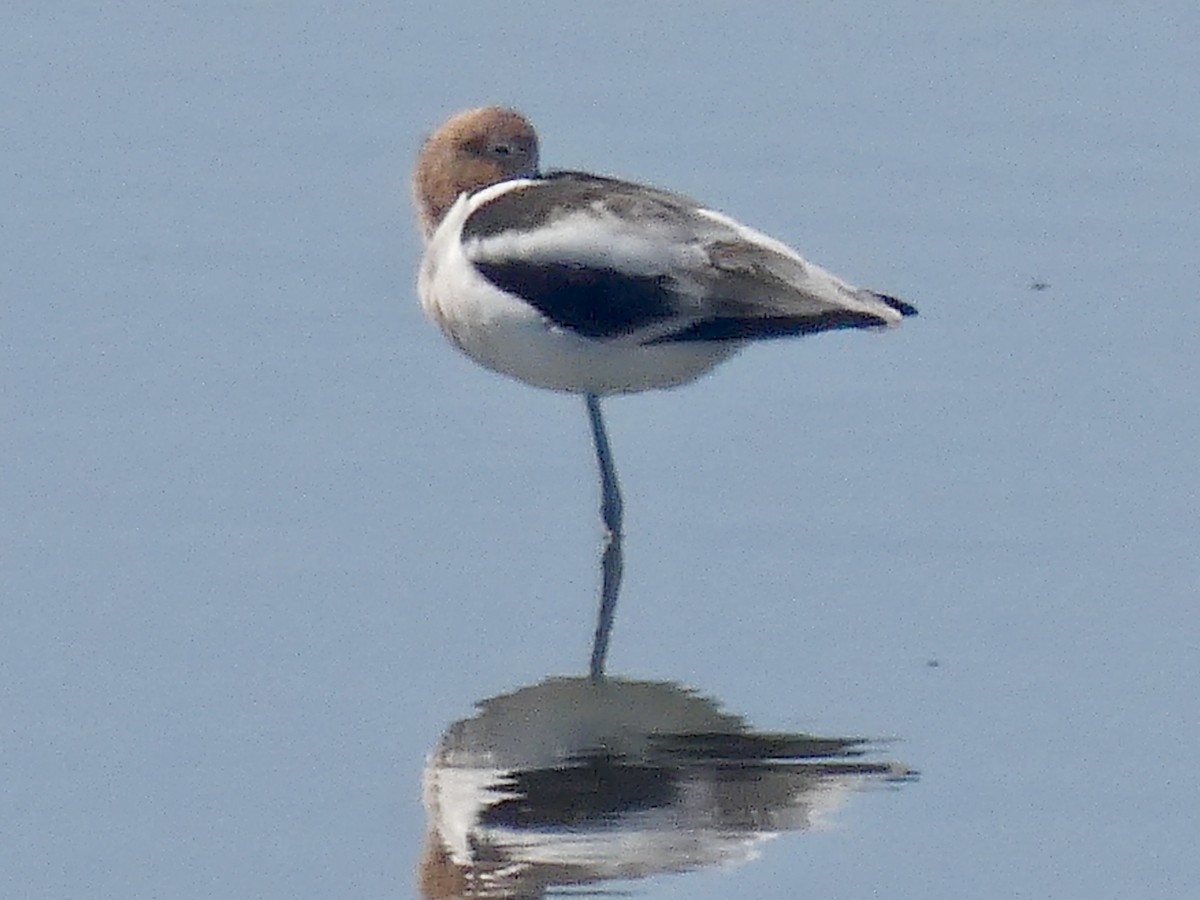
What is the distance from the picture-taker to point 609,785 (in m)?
5.93

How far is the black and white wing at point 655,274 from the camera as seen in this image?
6.84m

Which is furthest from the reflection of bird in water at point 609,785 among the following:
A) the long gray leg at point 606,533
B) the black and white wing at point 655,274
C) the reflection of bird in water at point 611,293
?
the black and white wing at point 655,274

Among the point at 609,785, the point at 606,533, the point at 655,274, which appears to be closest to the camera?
the point at 609,785

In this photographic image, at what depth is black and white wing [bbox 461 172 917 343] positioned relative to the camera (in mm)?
6844

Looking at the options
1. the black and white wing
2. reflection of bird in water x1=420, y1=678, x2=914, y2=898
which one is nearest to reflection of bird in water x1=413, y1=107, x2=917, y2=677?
the black and white wing

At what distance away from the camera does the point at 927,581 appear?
22.4 feet

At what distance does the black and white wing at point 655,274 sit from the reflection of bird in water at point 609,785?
868 mm

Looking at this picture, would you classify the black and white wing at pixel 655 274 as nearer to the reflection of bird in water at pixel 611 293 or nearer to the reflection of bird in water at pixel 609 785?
the reflection of bird in water at pixel 611 293

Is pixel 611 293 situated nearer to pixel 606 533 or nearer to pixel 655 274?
pixel 655 274

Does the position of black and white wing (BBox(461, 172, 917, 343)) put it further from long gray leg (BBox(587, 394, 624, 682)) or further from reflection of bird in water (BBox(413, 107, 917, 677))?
long gray leg (BBox(587, 394, 624, 682))

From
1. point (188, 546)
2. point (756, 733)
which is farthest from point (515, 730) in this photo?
point (188, 546)

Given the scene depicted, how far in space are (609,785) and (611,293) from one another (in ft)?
4.57

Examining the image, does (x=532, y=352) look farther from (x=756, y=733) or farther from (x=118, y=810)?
(x=118, y=810)

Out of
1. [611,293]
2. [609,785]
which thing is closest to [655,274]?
[611,293]
